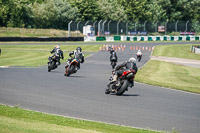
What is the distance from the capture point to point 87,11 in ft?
366

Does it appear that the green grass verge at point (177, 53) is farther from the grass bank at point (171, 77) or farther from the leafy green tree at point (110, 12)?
the leafy green tree at point (110, 12)

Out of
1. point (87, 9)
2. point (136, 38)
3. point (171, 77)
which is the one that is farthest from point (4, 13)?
point (171, 77)

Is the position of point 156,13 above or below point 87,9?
below

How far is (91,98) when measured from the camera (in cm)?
1517

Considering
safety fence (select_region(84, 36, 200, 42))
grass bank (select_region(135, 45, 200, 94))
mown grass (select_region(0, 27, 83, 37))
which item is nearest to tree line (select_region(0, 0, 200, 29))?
mown grass (select_region(0, 27, 83, 37))

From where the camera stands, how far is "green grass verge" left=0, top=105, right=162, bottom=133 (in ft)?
28.5

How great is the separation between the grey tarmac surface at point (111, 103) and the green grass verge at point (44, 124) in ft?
2.73

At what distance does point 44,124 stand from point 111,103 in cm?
485

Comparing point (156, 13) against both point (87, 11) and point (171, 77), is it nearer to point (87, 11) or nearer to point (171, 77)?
point (87, 11)

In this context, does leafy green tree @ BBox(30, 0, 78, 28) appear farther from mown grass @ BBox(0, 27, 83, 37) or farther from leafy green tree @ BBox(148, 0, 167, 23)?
leafy green tree @ BBox(148, 0, 167, 23)

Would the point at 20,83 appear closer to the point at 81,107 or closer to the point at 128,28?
the point at 81,107

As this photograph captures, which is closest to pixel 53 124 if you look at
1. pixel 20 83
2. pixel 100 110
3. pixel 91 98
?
pixel 100 110

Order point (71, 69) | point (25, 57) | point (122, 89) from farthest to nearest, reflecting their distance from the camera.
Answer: point (25, 57)
point (71, 69)
point (122, 89)

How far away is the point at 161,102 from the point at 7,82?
7019 millimetres
